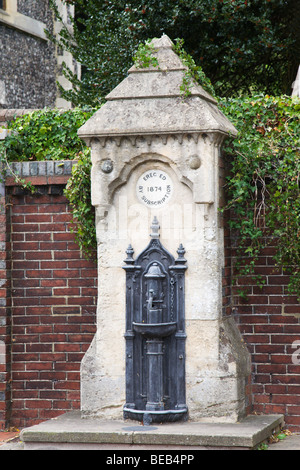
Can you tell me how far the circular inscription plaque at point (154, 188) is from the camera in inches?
258

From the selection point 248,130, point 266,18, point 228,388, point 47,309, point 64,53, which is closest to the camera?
point 228,388

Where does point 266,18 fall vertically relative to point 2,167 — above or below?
above

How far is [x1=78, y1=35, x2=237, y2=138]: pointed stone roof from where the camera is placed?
6.38 metres

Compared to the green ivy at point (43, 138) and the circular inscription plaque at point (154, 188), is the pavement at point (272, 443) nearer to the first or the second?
the circular inscription plaque at point (154, 188)

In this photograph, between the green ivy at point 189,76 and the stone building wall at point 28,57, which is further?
the stone building wall at point 28,57

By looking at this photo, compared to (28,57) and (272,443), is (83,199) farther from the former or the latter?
(28,57)

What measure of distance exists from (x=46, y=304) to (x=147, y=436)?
2.10m

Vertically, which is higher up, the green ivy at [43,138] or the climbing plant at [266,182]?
the green ivy at [43,138]

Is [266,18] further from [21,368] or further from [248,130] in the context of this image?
[21,368]

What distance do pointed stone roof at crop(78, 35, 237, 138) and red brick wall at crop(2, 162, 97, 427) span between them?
1.14m

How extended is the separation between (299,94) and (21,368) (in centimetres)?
390

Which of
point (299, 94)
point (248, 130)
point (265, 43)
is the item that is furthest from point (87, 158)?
point (265, 43)

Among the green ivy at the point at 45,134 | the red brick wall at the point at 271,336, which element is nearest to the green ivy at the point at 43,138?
the green ivy at the point at 45,134

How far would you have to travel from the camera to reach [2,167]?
760 cm
